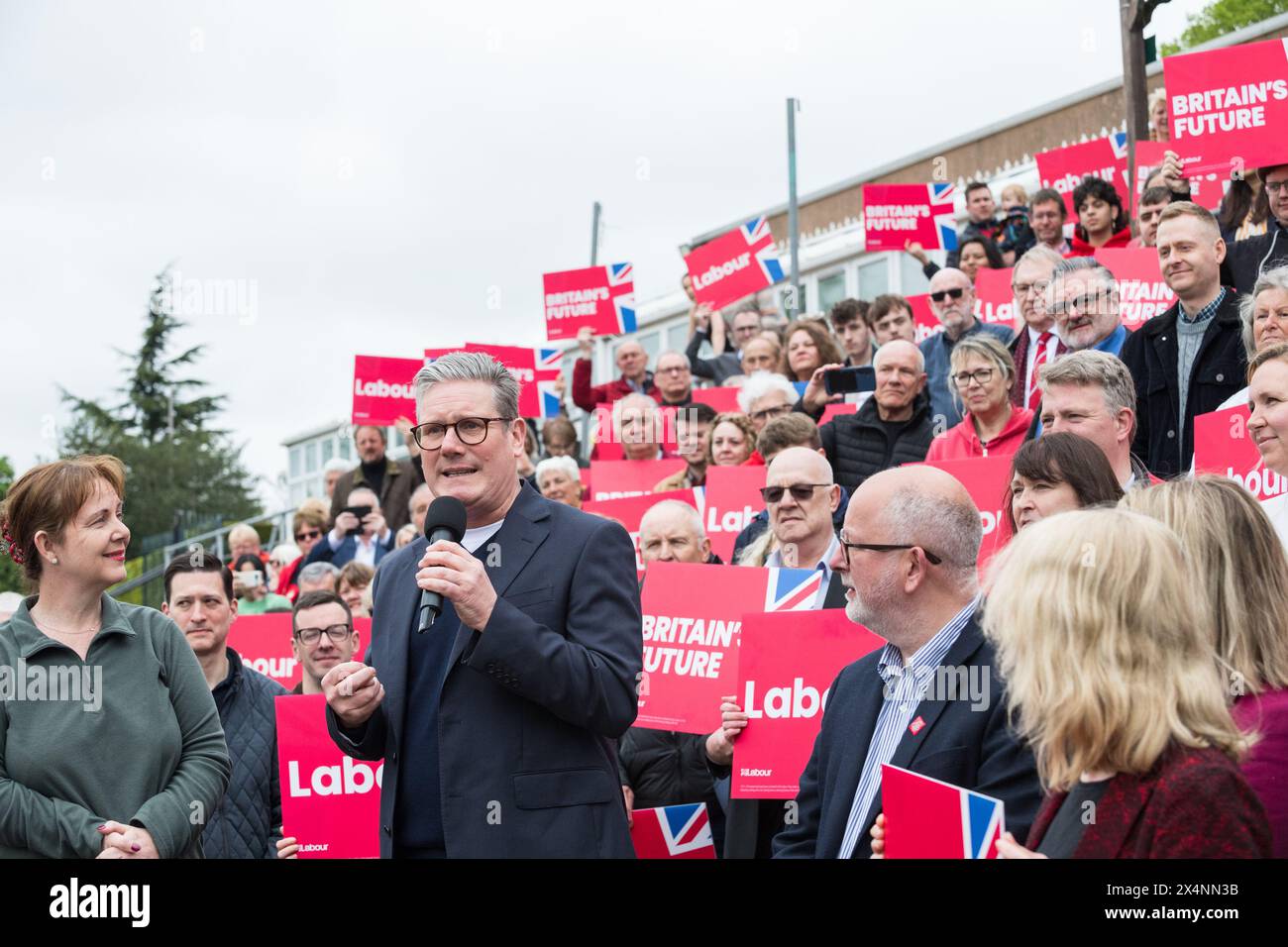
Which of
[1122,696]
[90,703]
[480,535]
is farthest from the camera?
[90,703]

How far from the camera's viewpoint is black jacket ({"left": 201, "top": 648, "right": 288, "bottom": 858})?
570 centimetres

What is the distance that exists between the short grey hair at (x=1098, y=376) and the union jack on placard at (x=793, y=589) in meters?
1.24

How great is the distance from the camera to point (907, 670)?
13.2 feet

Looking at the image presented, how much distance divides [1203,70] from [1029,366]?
9.23 ft

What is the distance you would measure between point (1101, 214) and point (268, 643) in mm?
7335

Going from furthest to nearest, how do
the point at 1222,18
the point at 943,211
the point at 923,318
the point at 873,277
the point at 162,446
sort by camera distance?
1. the point at 162,446
2. the point at 1222,18
3. the point at 873,277
4. the point at 943,211
5. the point at 923,318

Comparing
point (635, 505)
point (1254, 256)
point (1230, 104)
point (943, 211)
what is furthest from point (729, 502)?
point (943, 211)

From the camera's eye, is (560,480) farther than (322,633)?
Yes

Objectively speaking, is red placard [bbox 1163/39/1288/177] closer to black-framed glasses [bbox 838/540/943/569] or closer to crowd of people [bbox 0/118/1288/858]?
crowd of people [bbox 0/118/1288/858]

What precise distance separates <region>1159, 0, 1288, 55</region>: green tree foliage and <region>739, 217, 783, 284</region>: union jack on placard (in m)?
23.5

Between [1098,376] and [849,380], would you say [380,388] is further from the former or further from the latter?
[1098,376]

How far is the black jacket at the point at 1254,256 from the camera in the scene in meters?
8.28

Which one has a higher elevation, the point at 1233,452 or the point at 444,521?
the point at 1233,452

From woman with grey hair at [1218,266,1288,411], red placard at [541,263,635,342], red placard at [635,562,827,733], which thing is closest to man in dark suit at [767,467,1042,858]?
red placard at [635,562,827,733]
